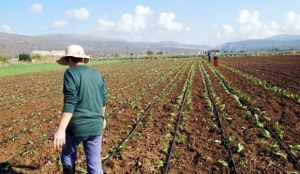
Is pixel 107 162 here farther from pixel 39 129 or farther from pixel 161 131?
pixel 39 129

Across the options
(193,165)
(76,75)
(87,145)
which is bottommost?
(193,165)

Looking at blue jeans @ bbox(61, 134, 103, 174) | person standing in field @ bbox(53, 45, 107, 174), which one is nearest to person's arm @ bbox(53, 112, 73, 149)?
person standing in field @ bbox(53, 45, 107, 174)

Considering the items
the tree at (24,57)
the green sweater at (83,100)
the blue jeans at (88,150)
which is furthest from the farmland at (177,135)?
the tree at (24,57)

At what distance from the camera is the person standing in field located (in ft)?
11.9

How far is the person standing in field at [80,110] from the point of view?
3613mm

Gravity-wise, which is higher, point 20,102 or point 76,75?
point 76,75

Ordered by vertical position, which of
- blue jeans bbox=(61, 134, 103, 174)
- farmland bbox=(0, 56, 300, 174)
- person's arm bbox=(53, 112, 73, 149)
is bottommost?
farmland bbox=(0, 56, 300, 174)

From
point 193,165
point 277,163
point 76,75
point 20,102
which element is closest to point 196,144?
point 193,165

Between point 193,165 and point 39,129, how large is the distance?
459cm

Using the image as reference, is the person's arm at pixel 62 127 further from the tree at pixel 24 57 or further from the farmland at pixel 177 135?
the tree at pixel 24 57

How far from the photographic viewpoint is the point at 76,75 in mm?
3664

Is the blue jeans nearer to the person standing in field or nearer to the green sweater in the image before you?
the person standing in field

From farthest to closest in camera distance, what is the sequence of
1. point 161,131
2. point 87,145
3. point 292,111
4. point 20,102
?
point 20,102, point 292,111, point 161,131, point 87,145

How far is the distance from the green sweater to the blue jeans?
4.6 inches
